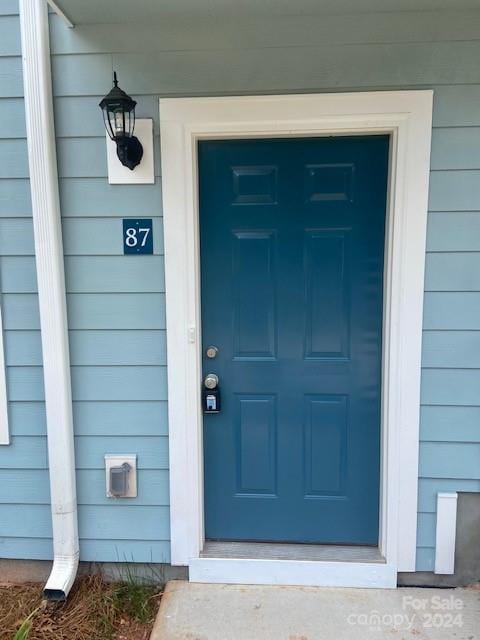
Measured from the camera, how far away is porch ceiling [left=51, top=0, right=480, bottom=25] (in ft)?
5.53

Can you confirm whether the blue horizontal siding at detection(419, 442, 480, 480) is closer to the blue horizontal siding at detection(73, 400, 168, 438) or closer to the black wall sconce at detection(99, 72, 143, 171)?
the blue horizontal siding at detection(73, 400, 168, 438)

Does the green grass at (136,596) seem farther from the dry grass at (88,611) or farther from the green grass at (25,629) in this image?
the green grass at (25,629)

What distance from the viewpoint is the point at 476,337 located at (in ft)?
6.25

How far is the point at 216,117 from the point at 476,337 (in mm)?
1425

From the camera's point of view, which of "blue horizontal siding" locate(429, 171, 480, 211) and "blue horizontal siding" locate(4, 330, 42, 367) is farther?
"blue horizontal siding" locate(4, 330, 42, 367)

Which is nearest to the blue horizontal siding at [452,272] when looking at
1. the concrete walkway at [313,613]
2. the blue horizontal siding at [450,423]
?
the blue horizontal siding at [450,423]

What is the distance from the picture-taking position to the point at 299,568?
2027 mm

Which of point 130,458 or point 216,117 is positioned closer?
point 216,117

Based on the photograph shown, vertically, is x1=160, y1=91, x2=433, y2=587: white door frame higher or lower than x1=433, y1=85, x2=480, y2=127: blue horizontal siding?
lower

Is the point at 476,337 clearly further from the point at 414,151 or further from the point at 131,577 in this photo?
the point at 131,577

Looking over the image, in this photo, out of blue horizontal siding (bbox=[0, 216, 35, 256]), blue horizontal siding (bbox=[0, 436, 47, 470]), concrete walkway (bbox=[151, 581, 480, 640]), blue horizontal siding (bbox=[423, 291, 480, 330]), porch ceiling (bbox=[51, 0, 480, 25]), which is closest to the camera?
porch ceiling (bbox=[51, 0, 480, 25])

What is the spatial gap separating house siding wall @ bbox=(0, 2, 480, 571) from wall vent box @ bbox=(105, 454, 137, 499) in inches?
1.4

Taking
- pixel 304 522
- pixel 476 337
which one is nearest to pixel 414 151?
pixel 476 337

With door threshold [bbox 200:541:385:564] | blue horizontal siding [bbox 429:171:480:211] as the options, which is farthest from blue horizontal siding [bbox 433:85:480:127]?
door threshold [bbox 200:541:385:564]
